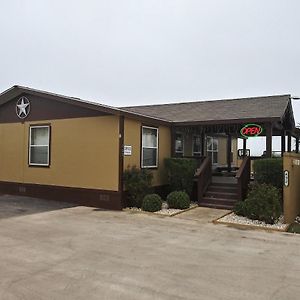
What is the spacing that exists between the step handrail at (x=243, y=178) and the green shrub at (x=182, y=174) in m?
1.69

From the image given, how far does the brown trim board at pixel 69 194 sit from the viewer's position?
1192cm

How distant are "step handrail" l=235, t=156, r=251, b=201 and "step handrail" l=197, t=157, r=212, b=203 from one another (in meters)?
1.29

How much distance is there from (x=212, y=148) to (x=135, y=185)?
8.95m

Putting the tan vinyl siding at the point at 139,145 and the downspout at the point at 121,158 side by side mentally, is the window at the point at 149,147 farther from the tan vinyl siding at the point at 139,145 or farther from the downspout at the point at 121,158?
the downspout at the point at 121,158

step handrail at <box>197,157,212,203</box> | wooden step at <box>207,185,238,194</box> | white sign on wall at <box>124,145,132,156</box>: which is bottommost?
wooden step at <box>207,185,238,194</box>

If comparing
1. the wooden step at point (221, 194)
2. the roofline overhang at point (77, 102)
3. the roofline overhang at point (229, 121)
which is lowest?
the wooden step at point (221, 194)

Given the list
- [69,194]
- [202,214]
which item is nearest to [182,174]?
[202,214]

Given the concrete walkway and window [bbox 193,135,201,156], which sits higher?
window [bbox 193,135,201,156]

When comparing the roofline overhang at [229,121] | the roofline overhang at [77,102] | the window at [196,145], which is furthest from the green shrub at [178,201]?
the window at [196,145]

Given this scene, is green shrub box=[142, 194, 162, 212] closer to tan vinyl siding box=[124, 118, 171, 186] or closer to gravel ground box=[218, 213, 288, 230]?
tan vinyl siding box=[124, 118, 171, 186]

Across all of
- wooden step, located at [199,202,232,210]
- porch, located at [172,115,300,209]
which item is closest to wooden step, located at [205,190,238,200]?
porch, located at [172,115,300,209]

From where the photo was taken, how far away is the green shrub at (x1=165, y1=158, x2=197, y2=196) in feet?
43.7

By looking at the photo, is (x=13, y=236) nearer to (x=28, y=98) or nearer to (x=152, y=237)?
(x=152, y=237)

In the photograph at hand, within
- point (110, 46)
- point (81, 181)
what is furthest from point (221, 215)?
point (110, 46)
